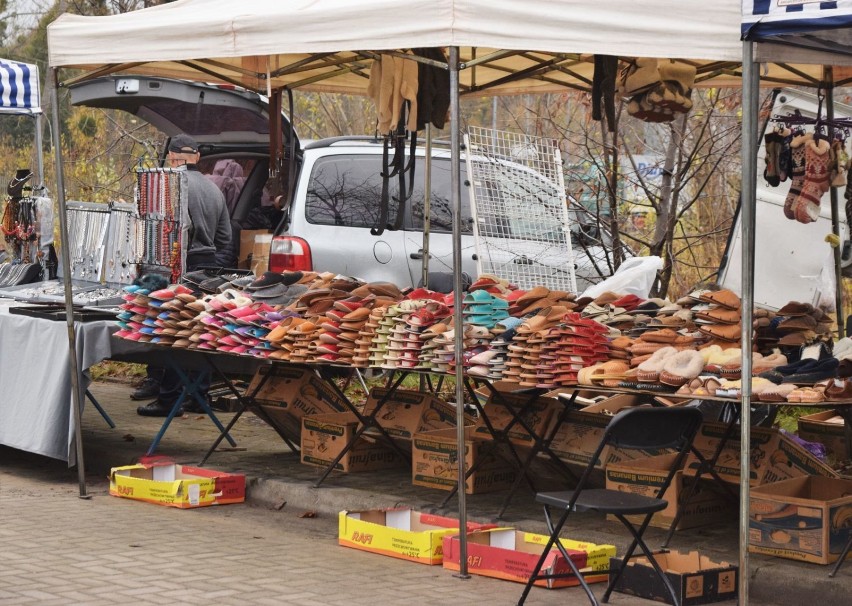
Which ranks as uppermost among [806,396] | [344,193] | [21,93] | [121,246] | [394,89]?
[21,93]

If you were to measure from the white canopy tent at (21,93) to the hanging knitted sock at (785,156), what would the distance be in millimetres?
7468

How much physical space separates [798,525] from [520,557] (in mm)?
1265

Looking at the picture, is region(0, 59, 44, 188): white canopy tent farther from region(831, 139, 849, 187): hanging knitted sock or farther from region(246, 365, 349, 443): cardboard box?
region(831, 139, 849, 187): hanging knitted sock

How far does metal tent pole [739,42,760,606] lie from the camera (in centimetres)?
488

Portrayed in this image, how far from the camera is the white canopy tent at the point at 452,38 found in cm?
518

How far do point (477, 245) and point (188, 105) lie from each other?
2530mm

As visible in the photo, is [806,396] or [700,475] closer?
[806,396]

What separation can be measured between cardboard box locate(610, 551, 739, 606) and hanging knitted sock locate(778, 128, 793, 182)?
9.31 feet

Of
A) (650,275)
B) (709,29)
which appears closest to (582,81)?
(650,275)

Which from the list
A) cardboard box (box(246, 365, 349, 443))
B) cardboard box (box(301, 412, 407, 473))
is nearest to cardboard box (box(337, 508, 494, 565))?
cardboard box (box(301, 412, 407, 473))

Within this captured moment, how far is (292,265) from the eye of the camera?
10000 mm

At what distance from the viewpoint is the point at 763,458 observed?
21.2ft

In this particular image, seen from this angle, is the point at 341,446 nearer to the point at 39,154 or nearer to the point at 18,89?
the point at 39,154

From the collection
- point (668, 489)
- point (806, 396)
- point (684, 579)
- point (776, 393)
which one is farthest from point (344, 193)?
point (684, 579)
